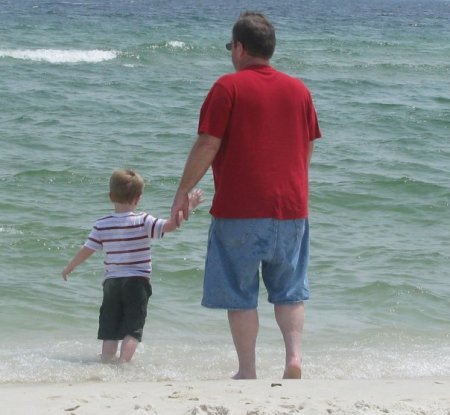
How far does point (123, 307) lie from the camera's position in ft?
18.7

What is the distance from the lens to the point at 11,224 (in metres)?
8.91

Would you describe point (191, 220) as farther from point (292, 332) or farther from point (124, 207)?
point (292, 332)

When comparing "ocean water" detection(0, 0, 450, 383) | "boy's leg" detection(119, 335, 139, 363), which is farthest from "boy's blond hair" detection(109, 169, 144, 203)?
"ocean water" detection(0, 0, 450, 383)

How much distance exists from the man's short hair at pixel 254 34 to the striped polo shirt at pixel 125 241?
1104 millimetres

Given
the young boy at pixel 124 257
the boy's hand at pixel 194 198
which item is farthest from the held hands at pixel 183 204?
the young boy at pixel 124 257

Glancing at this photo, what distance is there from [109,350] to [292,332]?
3.91 feet

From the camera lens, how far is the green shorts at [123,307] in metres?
5.62

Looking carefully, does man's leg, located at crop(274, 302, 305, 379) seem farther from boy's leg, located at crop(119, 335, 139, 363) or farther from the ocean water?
boy's leg, located at crop(119, 335, 139, 363)

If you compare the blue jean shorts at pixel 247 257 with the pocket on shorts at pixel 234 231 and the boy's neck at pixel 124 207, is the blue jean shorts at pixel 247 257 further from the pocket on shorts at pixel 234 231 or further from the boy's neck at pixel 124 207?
the boy's neck at pixel 124 207

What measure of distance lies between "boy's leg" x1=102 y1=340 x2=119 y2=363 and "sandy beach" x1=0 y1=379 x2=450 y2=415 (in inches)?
33.3

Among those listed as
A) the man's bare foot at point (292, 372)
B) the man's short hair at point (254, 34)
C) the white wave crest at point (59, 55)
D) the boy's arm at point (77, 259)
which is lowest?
the white wave crest at point (59, 55)

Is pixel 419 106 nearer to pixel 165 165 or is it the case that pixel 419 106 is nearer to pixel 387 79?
pixel 387 79

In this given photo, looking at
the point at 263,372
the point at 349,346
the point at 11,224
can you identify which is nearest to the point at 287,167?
the point at 263,372

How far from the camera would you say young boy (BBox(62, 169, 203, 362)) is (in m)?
5.51
